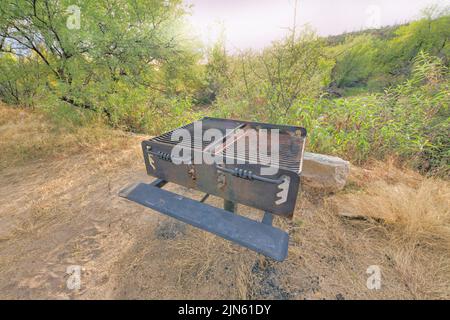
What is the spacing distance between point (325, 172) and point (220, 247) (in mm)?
1335

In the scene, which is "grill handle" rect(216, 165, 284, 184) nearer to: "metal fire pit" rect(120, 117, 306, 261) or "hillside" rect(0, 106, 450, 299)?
"metal fire pit" rect(120, 117, 306, 261)

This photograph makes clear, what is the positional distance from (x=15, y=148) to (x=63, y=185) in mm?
1876

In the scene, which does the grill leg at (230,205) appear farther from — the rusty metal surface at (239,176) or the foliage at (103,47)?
the foliage at (103,47)

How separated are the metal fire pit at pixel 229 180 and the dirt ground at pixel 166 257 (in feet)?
1.46

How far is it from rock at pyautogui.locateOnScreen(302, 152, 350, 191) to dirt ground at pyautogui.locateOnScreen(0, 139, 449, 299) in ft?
0.57

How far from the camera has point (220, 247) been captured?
1.42m

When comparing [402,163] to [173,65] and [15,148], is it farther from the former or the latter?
[15,148]

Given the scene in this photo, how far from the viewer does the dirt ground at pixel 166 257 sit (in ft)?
3.70

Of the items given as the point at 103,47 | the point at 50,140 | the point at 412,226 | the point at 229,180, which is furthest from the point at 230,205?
the point at 50,140

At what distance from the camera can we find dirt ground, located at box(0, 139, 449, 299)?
1.13 meters

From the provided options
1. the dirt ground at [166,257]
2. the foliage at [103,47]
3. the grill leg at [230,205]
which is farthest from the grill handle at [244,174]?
the foliage at [103,47]

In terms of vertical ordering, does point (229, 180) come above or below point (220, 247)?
above

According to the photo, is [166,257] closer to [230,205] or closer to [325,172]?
[230,205]
